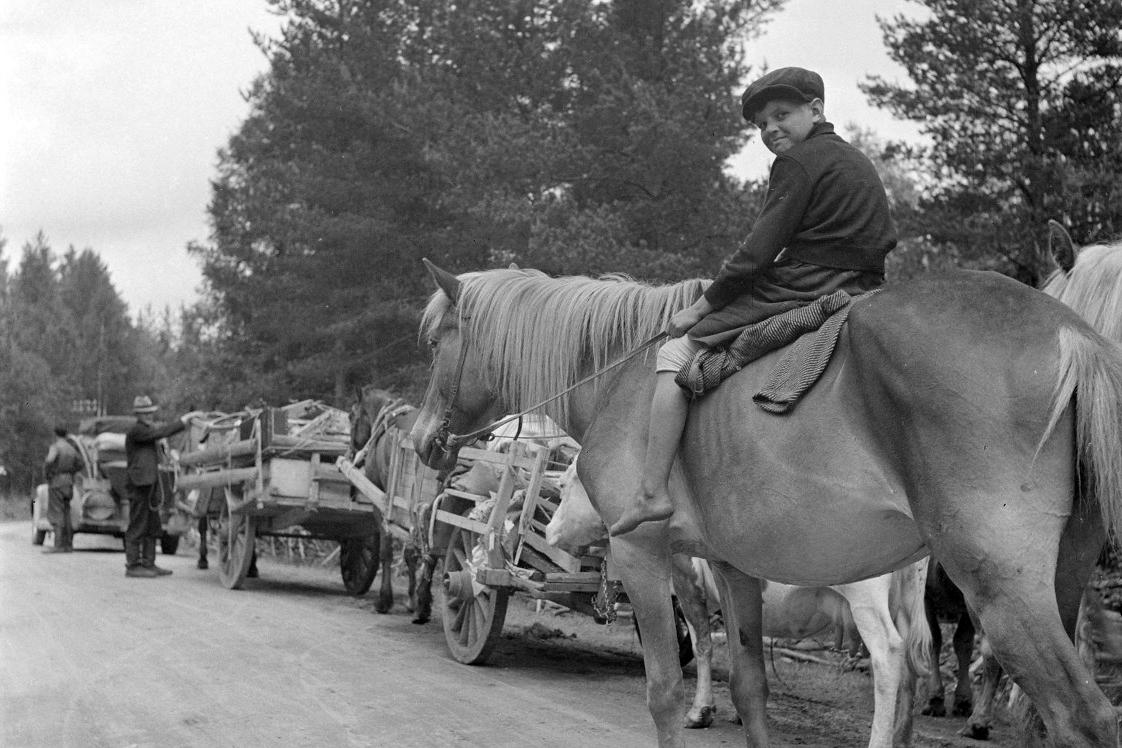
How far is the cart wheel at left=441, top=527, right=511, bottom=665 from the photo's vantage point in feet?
27.5

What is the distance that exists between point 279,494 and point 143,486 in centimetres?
402

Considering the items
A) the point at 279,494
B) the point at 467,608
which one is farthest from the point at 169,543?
the point at 467,608

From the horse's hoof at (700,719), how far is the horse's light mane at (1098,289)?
11.5 ft

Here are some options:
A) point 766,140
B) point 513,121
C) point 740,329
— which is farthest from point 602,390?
point 513,121

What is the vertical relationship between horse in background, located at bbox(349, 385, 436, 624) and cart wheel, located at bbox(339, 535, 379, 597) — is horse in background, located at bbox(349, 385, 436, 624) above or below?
above

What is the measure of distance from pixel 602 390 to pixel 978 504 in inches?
73.5

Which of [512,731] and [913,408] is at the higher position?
[913,408]

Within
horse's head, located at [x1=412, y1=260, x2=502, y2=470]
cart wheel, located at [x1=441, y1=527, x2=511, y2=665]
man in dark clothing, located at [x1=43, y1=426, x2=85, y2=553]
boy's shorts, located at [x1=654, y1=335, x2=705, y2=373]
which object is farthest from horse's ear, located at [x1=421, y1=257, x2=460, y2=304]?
man in dark clothing, located at [x1=43, y1=426, x2=85, y2=553]

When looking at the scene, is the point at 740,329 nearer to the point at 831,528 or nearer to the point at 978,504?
the point at 831,528

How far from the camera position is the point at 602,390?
4750mm

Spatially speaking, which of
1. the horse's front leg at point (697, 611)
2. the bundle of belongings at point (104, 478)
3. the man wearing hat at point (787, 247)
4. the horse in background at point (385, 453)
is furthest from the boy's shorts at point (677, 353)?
the bundle of belongings at point (104, 478)

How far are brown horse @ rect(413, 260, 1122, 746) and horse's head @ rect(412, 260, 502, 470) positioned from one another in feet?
2.52

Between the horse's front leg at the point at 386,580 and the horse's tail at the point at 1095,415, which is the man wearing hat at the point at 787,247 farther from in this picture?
the horse's front leg at the point at 386,580

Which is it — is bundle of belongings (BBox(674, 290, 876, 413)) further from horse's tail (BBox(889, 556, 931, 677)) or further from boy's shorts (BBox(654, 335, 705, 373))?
horse's tail (BBox(889, 556, 931, 677))
